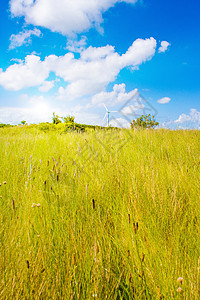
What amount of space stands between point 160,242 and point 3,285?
35.1 inches

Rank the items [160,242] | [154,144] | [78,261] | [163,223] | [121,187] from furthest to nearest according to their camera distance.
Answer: [154,144]
[121,187]
[163,223]
[160,242]
[78,261]

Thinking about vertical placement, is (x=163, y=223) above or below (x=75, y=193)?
below

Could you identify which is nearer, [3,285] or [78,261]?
[3,285]

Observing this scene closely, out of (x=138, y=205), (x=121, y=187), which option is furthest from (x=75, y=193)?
(x=138, y=205)

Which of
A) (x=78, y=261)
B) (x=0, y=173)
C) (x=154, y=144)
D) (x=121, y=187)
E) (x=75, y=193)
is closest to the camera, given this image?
(x=78, y=261)

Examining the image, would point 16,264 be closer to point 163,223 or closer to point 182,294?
point 182,294

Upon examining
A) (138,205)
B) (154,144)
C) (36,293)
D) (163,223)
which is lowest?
(36,293)

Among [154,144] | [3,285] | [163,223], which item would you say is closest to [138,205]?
[163,223]

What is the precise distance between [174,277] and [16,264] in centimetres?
79

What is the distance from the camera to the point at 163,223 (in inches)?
58.3

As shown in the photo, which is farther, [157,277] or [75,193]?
[75,193]

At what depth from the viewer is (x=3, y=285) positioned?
938 mm

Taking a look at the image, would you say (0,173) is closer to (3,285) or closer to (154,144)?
(3,285)

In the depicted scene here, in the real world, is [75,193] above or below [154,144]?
below
